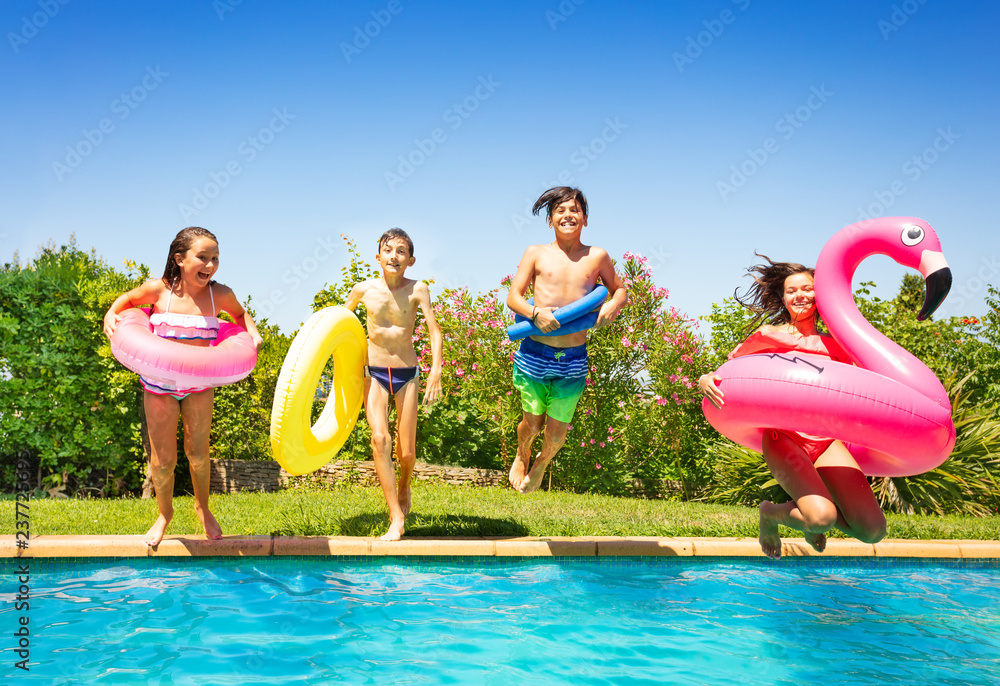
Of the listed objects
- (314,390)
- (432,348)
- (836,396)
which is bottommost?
(836,396)

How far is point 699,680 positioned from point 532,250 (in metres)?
3.44

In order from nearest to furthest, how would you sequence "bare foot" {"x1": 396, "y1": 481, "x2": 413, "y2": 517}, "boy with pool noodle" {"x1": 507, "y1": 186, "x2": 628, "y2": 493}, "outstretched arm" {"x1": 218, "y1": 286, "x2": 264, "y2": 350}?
"outstretched arm" {"x1": 218, "y1": 286, "x2": 264, "y2": 350} → "boy with pool noodle" {"x1": 507, "y1": 186, "x2": 628, "y2": 493} → "bare foot" {"x1": 396, "y1": 481, "x2": 413, "y2": 517}

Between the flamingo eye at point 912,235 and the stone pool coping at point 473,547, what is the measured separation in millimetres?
3152

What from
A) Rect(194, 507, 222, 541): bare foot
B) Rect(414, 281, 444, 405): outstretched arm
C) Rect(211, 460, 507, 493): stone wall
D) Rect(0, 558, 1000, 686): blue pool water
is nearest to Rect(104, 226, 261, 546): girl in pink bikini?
Rect(194, 507, 222, 541): bare foot

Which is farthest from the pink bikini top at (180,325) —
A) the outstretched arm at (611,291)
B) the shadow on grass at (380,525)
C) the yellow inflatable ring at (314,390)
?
the outstretched arm at (611,291)

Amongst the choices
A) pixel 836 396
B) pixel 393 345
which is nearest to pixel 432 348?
pixel 393 345

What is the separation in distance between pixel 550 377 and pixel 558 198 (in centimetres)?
144

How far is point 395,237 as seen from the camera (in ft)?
21.4

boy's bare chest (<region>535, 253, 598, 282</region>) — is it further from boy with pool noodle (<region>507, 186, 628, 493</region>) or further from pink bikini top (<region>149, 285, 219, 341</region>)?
pink bikini top (<region>149, 285, 219, 341</region>)

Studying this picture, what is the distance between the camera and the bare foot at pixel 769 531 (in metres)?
4.94

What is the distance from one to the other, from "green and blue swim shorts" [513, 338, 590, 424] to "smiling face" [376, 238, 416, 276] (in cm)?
125

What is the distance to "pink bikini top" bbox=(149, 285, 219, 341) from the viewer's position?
18.5 feet

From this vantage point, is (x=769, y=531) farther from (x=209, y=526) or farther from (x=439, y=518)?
(x=209, y=526)

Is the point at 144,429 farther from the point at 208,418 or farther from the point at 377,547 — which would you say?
the point at 377,547
